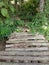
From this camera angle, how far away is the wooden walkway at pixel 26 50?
557cm

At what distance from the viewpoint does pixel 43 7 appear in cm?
748

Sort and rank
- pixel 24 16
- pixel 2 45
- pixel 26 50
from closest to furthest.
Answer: pixel 26 50 < pixel 2 45 < pixel 24 16

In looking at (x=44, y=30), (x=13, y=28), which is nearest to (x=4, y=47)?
(x=13, y=28)

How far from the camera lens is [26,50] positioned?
595 centimetres

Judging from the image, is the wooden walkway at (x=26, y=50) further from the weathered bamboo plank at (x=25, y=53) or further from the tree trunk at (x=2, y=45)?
the tree trunk at (x=2, y=45)

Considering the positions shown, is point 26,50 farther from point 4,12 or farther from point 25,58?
point 4,12

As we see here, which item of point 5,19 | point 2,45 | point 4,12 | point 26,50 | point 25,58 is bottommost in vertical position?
point 25,58

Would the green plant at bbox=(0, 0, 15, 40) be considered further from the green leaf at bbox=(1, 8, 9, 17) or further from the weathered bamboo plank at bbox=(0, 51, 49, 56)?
the weathered bamboo plank at bbox=(0, 51, 49, 56)

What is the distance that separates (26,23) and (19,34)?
737 mm

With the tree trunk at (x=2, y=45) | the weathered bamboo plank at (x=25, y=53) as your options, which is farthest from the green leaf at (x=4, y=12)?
the weathered bamboo plank at (x=25, y=53)

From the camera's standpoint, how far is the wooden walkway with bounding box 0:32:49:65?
5566 mm

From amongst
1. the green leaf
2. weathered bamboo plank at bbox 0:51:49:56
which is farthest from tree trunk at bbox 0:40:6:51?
the green leaf

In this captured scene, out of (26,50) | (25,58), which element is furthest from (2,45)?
(25,58)

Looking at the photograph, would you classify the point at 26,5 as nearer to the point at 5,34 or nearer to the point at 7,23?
the point at 7,23
